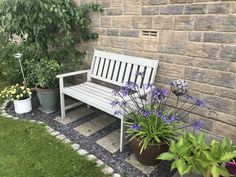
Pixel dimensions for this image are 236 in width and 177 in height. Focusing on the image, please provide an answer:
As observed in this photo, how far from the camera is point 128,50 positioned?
9.89ft

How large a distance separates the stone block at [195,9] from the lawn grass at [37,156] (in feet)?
6.28

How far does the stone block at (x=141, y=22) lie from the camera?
8.78ft

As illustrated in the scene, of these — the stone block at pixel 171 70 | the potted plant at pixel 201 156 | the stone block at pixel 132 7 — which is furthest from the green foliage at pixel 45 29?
the potted plant at pixel 201 156

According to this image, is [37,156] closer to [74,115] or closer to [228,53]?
[74,115]

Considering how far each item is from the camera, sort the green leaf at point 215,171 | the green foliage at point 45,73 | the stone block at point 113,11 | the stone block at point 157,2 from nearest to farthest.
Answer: the green leaf at point 215,171 → the stone block at point 157,2 → the stone block at point 113,11 → the green foliage at point 45,73

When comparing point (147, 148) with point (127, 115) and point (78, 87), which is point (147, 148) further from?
point (78, 87)

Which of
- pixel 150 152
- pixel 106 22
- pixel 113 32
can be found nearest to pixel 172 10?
pixel 113 32

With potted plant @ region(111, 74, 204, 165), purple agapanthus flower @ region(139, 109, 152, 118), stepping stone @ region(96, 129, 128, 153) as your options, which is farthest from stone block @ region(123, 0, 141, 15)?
stepping stone @ region(96, 129, 128, 153)

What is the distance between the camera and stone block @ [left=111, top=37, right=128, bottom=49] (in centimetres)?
303

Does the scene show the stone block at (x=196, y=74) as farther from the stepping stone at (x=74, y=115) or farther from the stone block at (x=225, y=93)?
the stepping stone at (x=74, y=115)

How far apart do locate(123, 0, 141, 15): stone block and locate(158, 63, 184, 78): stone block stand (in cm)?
75

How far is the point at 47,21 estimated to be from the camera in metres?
3.04

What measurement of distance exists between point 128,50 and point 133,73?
0.37 metres

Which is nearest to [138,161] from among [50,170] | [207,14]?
[50,170]
